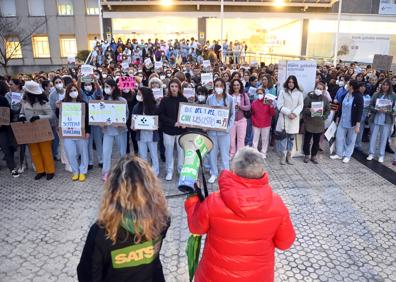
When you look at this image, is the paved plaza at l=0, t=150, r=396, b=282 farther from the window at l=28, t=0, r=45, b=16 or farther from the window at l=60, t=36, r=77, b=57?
the window at l=28, t=0, r=45, b=16

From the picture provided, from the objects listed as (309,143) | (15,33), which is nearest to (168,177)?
(309,143)

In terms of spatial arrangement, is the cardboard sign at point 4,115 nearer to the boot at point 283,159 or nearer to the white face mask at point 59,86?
the white face mask at point 59,86

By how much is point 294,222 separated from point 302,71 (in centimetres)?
423

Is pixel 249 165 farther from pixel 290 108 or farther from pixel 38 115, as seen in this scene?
pixel 38 115

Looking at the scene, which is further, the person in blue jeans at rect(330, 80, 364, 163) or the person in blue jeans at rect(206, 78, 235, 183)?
the person in blue jeans at rect(330, 80, 364, 163)

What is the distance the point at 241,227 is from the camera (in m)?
2.46

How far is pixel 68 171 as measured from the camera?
7.85 m

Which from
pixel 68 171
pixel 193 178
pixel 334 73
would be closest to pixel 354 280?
pixel 193 178

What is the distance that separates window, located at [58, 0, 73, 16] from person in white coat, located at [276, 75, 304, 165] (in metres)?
30.3

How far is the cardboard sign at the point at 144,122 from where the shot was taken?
685 cm

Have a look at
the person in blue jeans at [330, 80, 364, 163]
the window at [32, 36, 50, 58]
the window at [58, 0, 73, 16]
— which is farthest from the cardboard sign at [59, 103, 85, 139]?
the window at [32, 36, 50, 58]

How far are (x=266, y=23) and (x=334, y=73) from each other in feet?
70.0

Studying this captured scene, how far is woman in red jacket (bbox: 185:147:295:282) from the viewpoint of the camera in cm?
242

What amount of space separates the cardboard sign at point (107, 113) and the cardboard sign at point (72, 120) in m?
0.21
